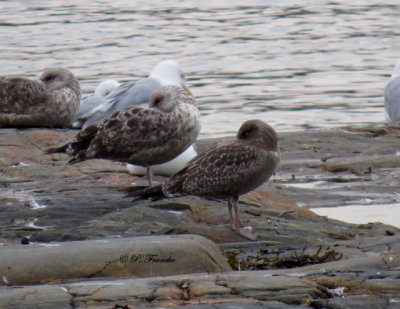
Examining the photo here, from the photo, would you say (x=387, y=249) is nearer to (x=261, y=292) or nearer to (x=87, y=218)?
(x=261, y=292)

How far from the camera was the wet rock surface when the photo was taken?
4.57m

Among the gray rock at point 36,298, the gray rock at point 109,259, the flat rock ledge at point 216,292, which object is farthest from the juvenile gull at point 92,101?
the gray rock at point 36,298

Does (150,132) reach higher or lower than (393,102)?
higher

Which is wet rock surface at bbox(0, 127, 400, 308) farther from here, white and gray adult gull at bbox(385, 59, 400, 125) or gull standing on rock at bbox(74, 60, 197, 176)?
white and gray adult gull at bbox(385, 59, 400, 125)

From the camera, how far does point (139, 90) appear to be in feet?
36.2

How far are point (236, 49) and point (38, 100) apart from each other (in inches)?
407

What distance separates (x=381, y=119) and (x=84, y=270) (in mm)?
9719

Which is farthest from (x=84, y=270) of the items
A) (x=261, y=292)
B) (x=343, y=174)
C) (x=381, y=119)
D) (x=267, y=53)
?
(x=267, y=53)

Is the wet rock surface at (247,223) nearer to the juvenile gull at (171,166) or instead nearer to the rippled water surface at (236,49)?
the juvenile gull at (171,166)

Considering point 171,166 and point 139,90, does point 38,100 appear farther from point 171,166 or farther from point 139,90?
point 171,166

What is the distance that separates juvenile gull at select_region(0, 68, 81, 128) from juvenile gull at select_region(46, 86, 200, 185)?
3.51 metres

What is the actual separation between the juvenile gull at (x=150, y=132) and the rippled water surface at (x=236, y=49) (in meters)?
5.38

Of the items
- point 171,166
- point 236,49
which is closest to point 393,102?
point 171,166

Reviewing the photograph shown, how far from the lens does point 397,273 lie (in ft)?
16.4
